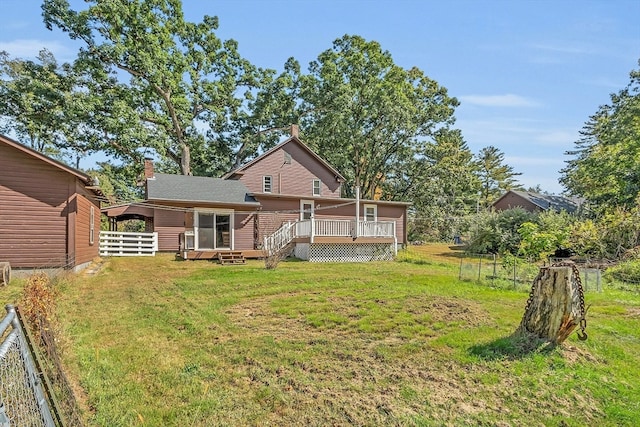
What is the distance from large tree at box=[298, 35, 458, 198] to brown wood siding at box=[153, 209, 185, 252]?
14.5 metres

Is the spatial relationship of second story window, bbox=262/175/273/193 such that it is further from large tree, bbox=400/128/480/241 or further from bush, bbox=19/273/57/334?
bush, bbox=19/273/57/334

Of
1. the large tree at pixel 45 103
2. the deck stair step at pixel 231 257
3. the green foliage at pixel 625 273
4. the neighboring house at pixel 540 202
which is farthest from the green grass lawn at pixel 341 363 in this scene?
the neighboring house at pixel 540 202

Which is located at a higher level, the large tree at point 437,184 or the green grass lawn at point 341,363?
the large tree at point 437,184

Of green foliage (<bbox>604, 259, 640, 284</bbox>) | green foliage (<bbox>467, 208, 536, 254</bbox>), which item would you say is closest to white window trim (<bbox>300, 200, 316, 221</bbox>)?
green foliage (<bbox>467, 208, 536, 254</bbox>)

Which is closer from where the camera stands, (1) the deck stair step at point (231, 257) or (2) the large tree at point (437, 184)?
(1) the deck stair step at point (231, 257)

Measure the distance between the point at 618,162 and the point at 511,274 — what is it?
1505cm

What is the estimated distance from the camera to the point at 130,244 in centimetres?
1617

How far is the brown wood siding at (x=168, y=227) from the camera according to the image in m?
16.5

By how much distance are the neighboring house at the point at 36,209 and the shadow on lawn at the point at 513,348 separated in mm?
10703

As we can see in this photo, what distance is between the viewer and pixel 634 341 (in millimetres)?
5059

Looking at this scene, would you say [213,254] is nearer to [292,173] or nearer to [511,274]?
[292,173]

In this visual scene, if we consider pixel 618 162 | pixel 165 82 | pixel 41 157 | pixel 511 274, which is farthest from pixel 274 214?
pixel 618 162

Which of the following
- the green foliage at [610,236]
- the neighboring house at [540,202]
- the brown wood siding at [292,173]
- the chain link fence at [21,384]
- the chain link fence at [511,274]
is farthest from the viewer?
the neighboring house at [540,202]

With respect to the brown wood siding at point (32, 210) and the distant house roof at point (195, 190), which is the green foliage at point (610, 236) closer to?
the distant house roof at point (195, 190)
